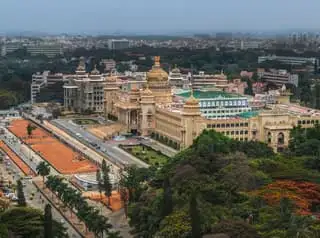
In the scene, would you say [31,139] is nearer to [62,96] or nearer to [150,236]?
[62,96]

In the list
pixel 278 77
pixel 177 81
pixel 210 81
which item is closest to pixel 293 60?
pixel 278 77

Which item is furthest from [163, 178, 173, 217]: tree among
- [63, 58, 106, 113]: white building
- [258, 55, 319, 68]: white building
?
[258, 55, 319, 68]: white building

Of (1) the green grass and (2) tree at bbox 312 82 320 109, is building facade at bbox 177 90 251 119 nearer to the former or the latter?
(1) the green grass

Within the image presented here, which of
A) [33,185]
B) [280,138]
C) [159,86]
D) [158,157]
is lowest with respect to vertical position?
[33,185]

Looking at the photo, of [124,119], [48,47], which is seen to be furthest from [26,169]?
[48,47]

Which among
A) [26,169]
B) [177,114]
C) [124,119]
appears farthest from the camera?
[124,119]

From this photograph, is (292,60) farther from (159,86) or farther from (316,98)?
(159,86)
